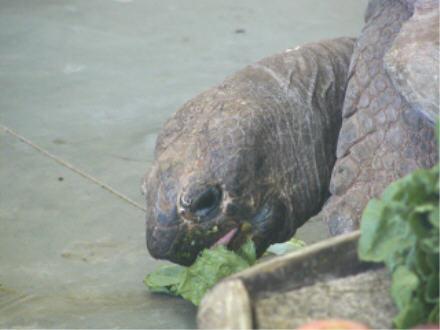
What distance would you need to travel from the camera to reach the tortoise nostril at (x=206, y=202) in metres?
2.33

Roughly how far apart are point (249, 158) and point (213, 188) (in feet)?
0.54

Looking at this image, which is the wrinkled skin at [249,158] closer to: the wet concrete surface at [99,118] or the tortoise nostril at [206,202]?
the tortoise nostril at [206,202]

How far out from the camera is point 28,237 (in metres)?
3.03

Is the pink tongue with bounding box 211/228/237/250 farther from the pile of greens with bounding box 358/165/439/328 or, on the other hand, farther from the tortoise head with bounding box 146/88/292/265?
the pile of greens with bounding box 358/165/439/328

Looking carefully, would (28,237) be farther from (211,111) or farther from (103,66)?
(103,66)

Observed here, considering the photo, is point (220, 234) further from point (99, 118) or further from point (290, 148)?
point (99, 118)

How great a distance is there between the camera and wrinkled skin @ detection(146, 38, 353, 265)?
2.34 meters

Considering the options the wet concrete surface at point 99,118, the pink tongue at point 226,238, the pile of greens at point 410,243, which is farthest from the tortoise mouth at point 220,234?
the pile of greens at point 410,243

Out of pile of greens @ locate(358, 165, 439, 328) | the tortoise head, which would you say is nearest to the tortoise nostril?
the tortoise head

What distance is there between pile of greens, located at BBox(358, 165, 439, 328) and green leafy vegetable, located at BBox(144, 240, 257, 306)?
1.07 metres

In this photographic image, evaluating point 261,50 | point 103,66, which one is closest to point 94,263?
point 103,66

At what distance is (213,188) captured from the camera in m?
2.36

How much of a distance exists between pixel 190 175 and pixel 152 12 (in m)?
4.11

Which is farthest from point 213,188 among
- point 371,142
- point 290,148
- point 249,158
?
point 371,142
